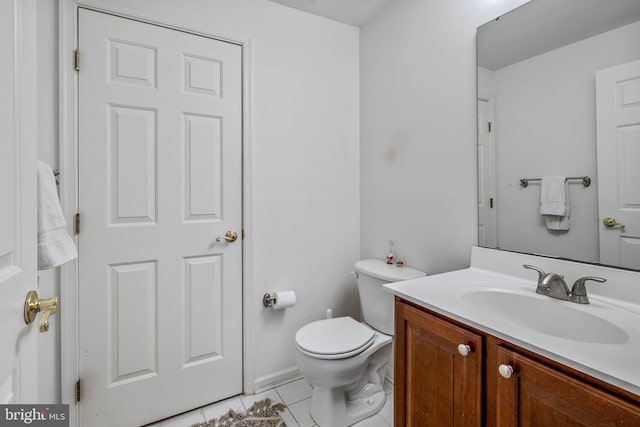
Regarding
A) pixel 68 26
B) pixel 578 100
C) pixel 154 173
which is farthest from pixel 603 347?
Answer: pixel 68 26

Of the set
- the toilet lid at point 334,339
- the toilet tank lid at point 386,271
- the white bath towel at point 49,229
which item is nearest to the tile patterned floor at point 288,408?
the toilet lid at point 334,339

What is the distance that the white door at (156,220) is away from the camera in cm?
145

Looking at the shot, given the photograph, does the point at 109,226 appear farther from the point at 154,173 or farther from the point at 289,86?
the point at 289,86

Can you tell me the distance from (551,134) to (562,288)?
595 millimetres

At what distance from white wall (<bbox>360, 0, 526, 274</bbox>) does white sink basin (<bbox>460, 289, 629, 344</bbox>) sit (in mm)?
374

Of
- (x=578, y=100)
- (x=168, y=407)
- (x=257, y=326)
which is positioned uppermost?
(x=578, y=100)

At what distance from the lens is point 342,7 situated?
1.92 m

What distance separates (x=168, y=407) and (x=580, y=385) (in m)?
1.80

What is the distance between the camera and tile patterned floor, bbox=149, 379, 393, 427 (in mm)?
1594

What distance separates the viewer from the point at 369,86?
209cm

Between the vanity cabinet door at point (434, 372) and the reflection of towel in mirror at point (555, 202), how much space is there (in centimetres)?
64

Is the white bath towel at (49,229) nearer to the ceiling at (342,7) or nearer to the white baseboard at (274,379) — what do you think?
the white baseboard at (274,379)

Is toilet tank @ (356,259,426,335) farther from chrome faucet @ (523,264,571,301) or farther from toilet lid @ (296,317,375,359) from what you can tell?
chrome faucet @ (523,264,571,301)

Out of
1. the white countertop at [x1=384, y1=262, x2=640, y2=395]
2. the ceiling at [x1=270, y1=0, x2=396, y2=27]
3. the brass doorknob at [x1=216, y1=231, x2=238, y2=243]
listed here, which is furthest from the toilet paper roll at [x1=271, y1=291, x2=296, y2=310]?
the ceiling at [x1=270, y1=0, x2=396, y2=27]
